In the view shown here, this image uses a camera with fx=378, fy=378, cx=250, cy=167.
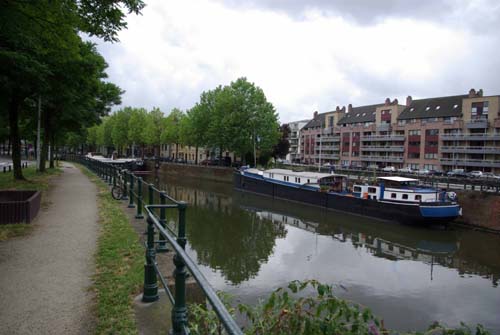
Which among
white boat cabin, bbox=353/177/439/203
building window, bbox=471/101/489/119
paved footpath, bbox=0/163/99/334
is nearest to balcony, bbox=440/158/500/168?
building window, bbox=471/101/489/119

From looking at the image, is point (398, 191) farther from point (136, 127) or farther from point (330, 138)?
point (136, 127)

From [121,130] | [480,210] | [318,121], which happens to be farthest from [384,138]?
[121,130]

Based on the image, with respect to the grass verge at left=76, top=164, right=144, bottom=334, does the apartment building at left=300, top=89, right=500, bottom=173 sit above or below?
above

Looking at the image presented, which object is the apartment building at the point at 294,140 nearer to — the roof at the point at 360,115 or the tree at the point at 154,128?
the roof at the point at 360,115

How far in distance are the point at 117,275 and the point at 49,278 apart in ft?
3.15

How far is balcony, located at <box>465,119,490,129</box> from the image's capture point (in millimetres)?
51597

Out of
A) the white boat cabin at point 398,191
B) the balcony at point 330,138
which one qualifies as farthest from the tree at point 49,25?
the balcony at point 330,138

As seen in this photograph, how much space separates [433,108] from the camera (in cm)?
6106

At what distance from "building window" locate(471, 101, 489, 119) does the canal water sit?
35.7 meters

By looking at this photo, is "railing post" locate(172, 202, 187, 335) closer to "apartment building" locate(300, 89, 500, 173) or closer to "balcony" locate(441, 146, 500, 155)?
"apartment building" locate(300, 89, 500, 173)

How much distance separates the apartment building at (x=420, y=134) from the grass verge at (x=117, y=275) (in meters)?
47.4

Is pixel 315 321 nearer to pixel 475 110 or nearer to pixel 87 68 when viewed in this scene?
pixel 87 68

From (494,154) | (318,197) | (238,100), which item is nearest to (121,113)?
(238,100)

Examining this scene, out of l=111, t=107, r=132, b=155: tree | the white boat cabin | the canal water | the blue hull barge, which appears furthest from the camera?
l=111, t=107, r=132, b=155: tree
